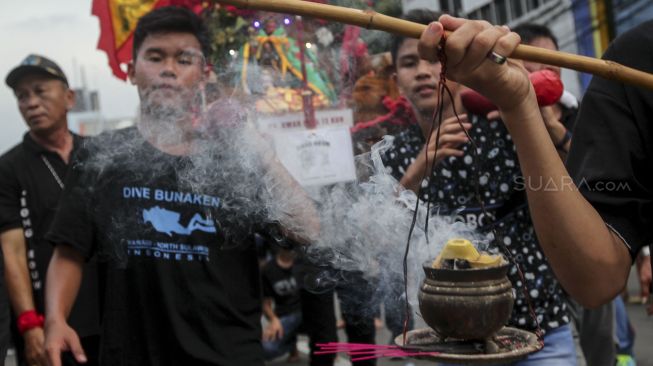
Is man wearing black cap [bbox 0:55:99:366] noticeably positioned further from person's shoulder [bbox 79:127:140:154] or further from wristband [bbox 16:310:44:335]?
person's shoulder [bbox 79:127:140:154]

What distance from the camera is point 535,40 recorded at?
12.3 feet

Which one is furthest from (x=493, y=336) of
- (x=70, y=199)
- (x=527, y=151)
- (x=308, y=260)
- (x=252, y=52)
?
(x=252, y=52)

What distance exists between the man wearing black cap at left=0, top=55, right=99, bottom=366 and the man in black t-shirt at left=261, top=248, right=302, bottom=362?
88.0 inches

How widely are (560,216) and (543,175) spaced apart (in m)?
0.09

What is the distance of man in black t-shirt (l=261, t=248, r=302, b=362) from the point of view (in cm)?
591

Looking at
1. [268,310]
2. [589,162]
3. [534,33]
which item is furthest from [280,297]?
[589,162]

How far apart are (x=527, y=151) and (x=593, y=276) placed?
0.28 metres

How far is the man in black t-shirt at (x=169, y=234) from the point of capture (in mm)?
2457

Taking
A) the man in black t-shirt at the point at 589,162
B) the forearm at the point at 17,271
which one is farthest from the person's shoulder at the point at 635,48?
the forearm at the point at 17,271

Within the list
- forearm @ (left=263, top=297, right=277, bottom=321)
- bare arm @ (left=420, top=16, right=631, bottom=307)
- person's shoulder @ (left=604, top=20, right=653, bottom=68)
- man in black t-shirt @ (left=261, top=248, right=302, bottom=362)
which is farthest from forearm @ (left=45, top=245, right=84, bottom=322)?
forearm @ (left=263, top=297, right=277, bottom=321)

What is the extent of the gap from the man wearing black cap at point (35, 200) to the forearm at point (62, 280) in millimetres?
407

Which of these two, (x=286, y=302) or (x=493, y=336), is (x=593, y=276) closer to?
(x=493, y=336)

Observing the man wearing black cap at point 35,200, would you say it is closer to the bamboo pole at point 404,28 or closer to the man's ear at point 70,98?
the man's ear at point 70,98

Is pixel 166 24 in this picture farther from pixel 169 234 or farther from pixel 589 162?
pixel 589 162
